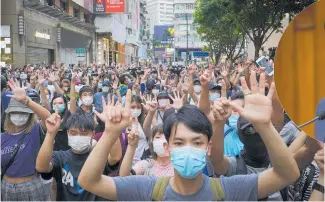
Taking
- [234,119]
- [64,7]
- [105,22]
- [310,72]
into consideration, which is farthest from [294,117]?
[105,22]

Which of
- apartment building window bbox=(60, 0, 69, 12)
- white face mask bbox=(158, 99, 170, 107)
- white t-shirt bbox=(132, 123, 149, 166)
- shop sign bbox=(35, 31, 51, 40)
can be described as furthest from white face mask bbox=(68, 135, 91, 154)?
apartment building window bbox=(60, 0, 69, 12)

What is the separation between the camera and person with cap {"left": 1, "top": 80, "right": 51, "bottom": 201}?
12.8 ft

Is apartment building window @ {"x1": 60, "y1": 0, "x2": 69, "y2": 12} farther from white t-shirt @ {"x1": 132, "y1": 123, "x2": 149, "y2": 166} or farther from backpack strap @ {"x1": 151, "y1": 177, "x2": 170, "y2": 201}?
backpack strap @ {"x1": 151, "y1": 177, "x2": 170, "y2": 201}

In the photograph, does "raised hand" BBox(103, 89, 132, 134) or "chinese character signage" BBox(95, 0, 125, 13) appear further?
"chinese character signage" BBox(95, 0, 125, 13)

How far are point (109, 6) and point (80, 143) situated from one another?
1545 inches

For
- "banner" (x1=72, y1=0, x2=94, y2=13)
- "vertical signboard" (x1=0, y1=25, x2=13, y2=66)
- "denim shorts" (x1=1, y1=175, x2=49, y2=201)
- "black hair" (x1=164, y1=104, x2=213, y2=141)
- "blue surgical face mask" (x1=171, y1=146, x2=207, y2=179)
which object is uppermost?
"banner" (x1=72, y1=0, x2=94, y2=13)

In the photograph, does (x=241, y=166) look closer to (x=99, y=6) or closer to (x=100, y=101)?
(x=100, y=101)

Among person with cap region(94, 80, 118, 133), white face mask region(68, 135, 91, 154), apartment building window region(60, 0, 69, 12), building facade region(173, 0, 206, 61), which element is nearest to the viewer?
white face mask region(68, 135, 91, 154)

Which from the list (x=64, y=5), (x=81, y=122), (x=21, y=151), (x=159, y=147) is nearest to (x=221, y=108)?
(x=159, y=147)

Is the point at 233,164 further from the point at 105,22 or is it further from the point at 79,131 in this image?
the point at 105,22

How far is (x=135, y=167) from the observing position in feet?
12.6

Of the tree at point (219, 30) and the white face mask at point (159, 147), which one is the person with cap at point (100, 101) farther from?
the tree at point (219, 30)

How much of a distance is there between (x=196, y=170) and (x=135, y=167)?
1.54 metres

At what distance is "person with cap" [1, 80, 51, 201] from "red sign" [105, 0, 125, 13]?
123ft
